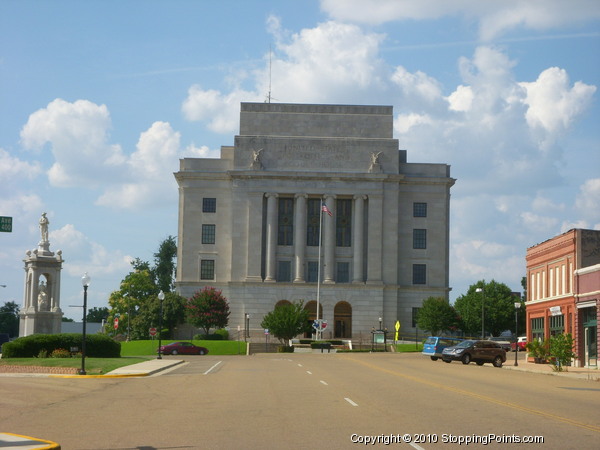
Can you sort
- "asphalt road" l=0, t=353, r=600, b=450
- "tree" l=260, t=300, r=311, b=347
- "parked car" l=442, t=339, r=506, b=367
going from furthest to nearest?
"tree" l=260, t=300, r=311, b=347, "parked car" l=442, t=339, r=506, b=367, "asphalt road" l=0, t=353, r=600, b=450

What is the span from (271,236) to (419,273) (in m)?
18.9

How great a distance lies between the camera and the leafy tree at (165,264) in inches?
5615

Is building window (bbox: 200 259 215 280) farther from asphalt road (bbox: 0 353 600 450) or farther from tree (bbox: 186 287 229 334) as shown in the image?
asphalt road (bbox: 0 353 600 450)

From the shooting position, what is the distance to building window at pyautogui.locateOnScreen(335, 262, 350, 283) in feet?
350

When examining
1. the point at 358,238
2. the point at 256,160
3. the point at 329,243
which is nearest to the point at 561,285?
the point at 358,238

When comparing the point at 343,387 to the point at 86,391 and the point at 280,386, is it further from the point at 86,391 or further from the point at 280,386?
the point at 86,391

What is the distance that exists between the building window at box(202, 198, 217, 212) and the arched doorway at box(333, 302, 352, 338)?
19084 mm

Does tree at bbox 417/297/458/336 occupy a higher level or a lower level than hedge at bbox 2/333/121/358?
higher

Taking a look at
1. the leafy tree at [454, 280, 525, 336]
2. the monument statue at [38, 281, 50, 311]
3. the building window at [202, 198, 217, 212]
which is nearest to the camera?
the monument statue at [38, 281, 50, 311]

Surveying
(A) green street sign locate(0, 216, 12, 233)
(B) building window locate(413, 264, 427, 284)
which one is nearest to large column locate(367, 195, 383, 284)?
(B) building window locate(413, 264, 427, 284)

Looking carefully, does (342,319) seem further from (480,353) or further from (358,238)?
(480,353)

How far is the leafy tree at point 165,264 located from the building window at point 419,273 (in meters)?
48.8

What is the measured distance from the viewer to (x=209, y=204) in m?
108

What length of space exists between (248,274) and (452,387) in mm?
76572
